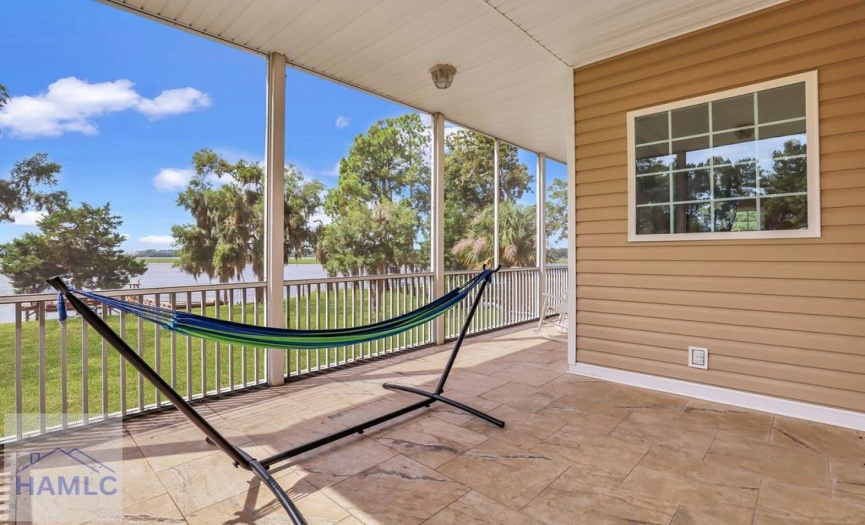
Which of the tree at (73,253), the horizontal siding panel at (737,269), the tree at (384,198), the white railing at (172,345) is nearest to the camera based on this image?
the white railing at (172,345)

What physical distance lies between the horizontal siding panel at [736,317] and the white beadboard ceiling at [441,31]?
1.96 meters

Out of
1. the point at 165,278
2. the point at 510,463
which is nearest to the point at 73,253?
the point at 165,278

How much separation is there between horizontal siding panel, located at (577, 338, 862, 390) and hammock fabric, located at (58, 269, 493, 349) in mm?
1778

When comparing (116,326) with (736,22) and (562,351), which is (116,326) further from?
(736,22)

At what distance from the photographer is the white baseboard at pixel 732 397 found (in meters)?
2.46

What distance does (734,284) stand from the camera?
9.27 feet

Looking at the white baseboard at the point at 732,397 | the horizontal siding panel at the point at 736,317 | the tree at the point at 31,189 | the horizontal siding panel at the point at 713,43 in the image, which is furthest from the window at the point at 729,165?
the tree at the point at 31,189

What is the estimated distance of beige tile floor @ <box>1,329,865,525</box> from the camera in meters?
1.62

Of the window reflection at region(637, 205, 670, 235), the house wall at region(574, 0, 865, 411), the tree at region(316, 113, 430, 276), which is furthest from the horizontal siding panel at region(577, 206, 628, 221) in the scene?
the tree at region(316, 113, 430, 276)

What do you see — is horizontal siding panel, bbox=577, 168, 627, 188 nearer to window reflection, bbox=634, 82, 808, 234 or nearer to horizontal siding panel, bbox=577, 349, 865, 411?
window reflection, bbox=634, 82, 808, 234

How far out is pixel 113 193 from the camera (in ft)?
11.2

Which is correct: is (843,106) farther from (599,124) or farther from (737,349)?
(737,349)

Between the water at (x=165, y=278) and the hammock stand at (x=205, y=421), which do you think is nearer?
the hammock stand at (x=205, y=421)

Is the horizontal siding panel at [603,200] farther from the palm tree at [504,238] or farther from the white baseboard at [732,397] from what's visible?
the palm tree at [504,238]
